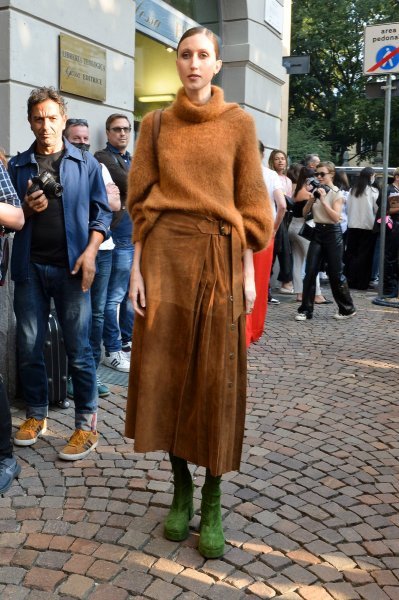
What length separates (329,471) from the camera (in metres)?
3.85

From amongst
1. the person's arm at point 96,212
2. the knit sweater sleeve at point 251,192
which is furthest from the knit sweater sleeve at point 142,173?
the person's arm at point 96,212

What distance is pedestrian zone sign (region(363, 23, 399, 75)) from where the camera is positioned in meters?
9.41

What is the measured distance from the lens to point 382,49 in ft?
31.2

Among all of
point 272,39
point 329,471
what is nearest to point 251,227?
point 329,471

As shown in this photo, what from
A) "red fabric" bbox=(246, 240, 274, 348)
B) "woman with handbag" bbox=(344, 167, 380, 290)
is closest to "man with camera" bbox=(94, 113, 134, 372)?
"red fabric" bbox=(246, 240, 274, 348)

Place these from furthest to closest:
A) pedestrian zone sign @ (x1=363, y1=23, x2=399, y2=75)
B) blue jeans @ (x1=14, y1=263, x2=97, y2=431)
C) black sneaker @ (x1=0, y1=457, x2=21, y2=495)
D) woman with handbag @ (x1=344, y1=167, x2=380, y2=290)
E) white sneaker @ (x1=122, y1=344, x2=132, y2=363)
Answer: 1. woman with handbag @ (x1=344, y1=167, x2=380, y2=290)
2. pedestrian zone sign @ (x1=363, y1=23, x2=399, y2=75)
3. white sneaker @ (x1=122, y1=344, x2=132, y2=363)
4. blue jeans @ (x1=14, y1=263, x2=97, y2=431)
5. black sneaker @ (x1=0, y1=457, x2=21, y2=495)

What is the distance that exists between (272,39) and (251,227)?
8346 millimetres

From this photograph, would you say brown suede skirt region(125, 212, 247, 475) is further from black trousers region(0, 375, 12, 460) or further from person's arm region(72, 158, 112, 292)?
person's arm region(72, 158, 112, 292)

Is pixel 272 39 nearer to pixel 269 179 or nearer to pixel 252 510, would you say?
pixel 269 179

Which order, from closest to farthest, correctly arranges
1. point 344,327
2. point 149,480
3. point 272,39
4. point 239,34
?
point 149,480 < point 344,327 < point 239,34 < point 272,39

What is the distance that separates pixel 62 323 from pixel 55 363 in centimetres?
81

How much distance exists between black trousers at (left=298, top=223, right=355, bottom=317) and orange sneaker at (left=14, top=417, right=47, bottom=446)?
15.8 feet

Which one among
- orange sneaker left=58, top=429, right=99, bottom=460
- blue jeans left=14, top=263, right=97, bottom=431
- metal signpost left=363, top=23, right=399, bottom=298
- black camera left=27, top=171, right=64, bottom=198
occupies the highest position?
metal signpost left=363, top=23, right=399, bottom=298

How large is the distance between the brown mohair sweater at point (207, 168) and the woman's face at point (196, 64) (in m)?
0.05
